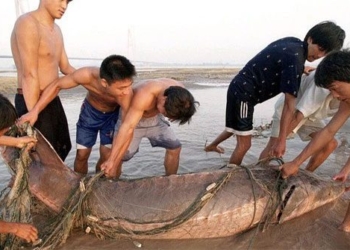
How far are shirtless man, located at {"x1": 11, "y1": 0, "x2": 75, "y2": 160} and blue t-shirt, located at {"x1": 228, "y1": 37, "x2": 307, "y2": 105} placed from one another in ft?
6.96

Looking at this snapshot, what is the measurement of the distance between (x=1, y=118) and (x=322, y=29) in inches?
128

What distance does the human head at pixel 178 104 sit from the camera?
3.21 meters

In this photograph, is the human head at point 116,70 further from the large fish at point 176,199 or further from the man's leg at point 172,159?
the man's leg at point 172,159

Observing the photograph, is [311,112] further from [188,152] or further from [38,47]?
[38,47]

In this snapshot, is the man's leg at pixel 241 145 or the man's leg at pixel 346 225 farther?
the man's leg at pixel 241 145

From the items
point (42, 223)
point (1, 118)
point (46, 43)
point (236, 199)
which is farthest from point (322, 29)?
point (42, 223)

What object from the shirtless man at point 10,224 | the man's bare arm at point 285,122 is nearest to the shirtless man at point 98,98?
the shirtless man at point 10,224

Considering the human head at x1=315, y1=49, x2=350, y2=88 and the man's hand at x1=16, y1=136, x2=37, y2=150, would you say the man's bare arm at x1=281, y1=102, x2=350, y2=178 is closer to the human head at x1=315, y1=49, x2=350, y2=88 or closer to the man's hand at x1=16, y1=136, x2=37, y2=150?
the human head at x1=315, y1=49, x2=350, y2=88

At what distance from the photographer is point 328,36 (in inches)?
141

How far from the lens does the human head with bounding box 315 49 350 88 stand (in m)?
2.63

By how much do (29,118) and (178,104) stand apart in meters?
1.51

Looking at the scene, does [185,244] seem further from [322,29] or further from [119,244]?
[322,29]

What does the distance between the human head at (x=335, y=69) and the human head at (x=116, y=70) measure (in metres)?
1.71

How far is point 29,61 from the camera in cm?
337
